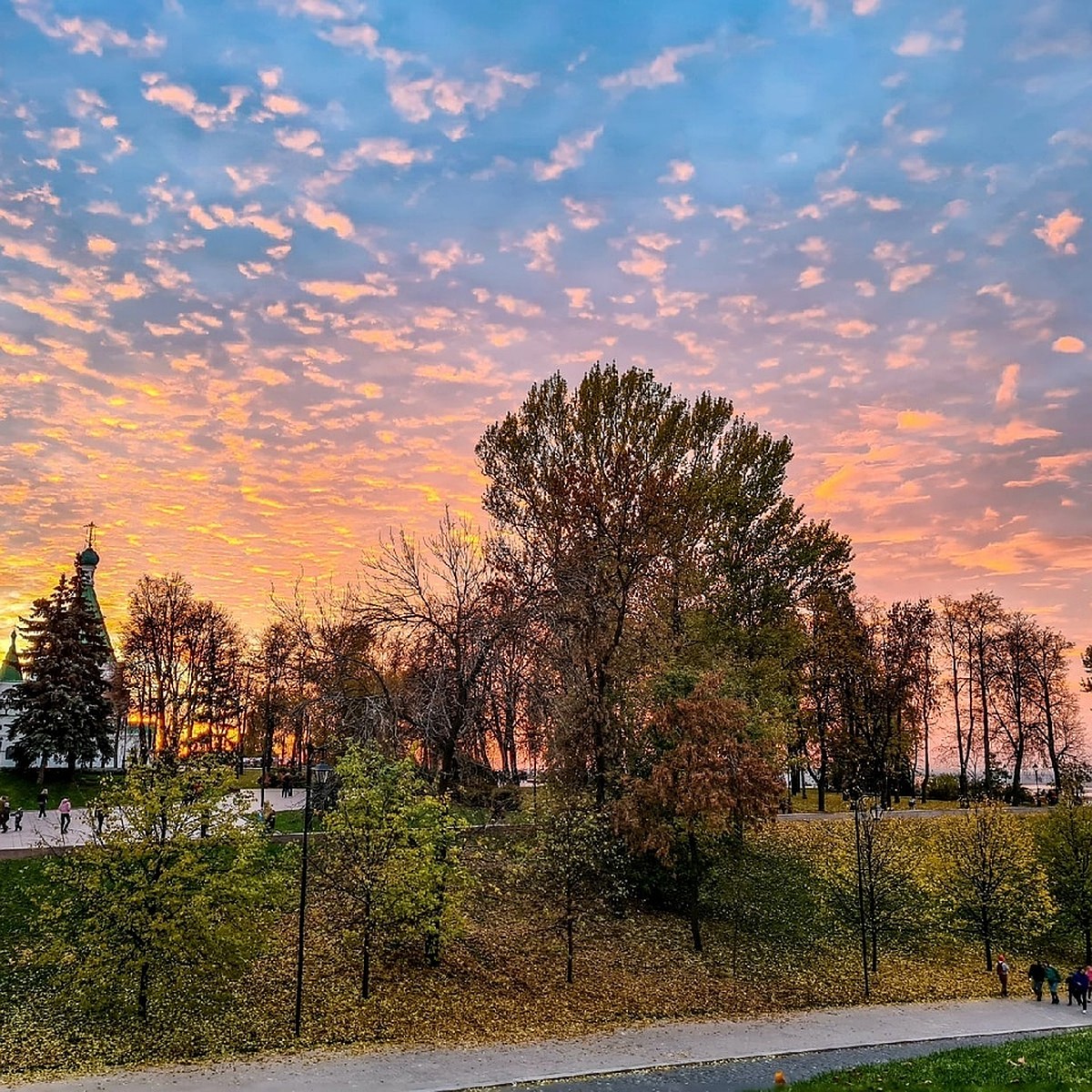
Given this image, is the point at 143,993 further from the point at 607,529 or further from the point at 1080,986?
the point at 1080,986

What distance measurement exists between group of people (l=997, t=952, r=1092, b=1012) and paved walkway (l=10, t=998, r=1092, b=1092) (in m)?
1.06

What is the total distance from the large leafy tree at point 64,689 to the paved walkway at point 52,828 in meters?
4.13

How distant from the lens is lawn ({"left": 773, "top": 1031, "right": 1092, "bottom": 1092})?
1326cm

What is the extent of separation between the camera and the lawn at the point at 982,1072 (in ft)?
43.5

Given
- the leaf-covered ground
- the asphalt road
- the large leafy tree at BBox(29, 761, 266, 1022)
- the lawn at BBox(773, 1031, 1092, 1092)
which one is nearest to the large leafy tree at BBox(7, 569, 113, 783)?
the leaf-covered ground

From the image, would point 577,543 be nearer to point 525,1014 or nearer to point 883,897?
point 525,1014

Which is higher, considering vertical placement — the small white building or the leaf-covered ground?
the small white building

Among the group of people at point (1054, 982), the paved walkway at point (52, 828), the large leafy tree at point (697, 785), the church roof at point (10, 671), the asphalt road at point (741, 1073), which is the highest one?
the church roof at point (10, 671)

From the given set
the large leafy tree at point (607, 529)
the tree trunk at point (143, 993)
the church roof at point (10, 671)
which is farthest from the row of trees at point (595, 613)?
the church roof at point (10, 671)

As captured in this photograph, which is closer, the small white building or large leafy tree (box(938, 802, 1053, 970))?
large leafy tree (box(938, 802, 1053, 970))

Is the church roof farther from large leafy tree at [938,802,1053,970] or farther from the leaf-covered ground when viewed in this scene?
large leafy tree at [938,802,1053,970]

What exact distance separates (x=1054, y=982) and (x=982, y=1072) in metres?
11.4

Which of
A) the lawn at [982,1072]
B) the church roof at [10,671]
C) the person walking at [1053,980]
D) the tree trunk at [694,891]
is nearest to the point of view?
the lawn at [982,1072]

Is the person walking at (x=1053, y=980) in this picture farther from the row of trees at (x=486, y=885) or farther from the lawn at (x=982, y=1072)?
the lawn at (x=982, y=1072)
